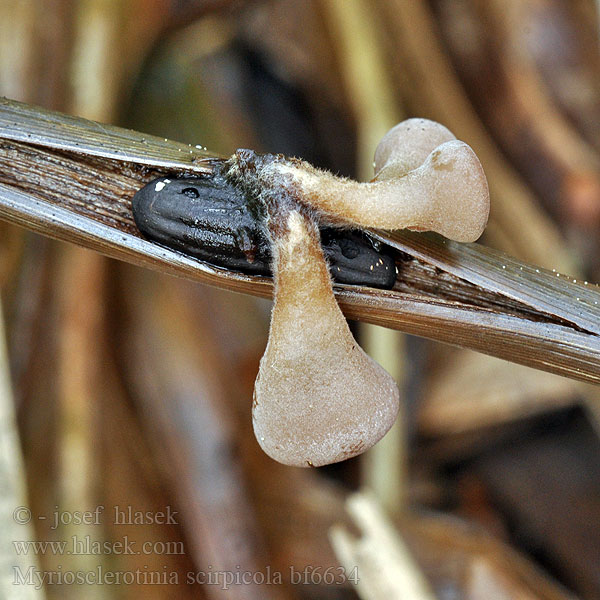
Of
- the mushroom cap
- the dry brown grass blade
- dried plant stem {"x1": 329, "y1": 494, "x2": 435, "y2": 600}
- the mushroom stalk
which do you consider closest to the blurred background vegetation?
dried plant stem {"x1": 329, "y1": 494, "x2": 435, "y2": 600}

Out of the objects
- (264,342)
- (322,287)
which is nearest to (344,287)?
(322,287)

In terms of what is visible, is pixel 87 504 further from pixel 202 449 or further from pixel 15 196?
pixel 15 196

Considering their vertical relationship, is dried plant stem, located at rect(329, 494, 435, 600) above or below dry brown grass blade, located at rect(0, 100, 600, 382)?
below

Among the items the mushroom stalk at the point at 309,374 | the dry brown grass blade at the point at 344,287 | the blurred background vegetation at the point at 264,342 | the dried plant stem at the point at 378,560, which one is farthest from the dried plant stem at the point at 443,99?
the mushroom stalk at the point at 309,374

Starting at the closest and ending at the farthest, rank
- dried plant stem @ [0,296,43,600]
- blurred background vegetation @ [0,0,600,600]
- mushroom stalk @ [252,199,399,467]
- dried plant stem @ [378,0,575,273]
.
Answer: mushroom stalk @ [252,199,399,467]
dried plant stem @ [0,296,43,600]
blurred background vegetation @ [0,0,600,600]
dried plant stem @ [378,0,575,273]

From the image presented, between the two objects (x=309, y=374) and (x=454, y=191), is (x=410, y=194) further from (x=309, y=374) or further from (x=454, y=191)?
(x=309, y=374)

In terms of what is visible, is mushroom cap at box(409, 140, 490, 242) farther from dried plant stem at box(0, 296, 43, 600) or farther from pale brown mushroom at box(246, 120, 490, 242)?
dried plant stem at box(0, 296, 43, 600)
